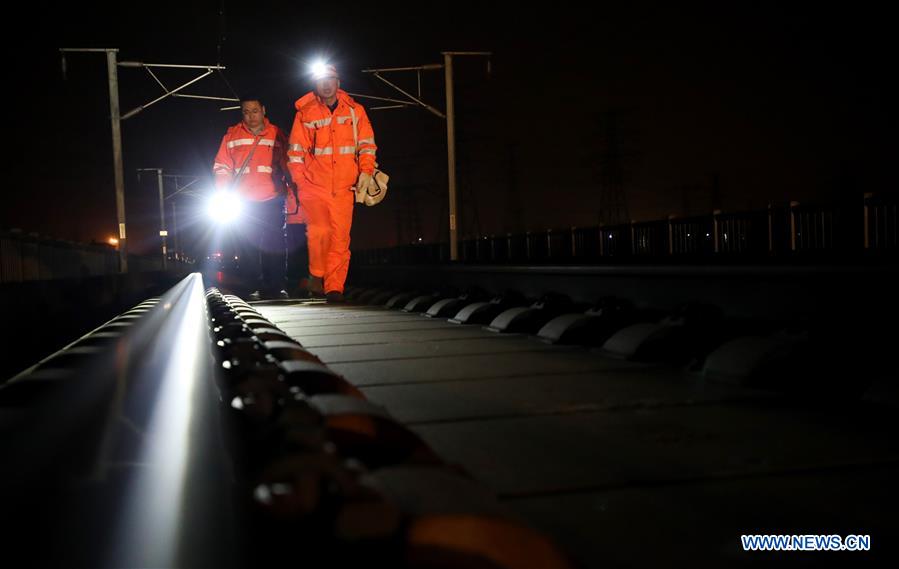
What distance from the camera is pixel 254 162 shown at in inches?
536

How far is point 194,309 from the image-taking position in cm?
1252

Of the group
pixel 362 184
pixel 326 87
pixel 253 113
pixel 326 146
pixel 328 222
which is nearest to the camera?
pixel 326 87

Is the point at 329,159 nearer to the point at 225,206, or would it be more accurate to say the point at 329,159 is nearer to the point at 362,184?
the point at 362,184

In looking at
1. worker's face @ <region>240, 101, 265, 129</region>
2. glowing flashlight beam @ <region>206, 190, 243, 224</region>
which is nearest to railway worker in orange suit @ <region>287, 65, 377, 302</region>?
worker's face @ <region>240, 101, 265, 129</region>

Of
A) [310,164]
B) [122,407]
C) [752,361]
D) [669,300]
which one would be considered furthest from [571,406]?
[310,164]

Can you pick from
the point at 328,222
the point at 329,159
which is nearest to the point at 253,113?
the point at 329,159

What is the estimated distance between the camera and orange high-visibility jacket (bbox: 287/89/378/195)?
12.5 meters

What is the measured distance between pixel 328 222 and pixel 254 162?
1.73 m

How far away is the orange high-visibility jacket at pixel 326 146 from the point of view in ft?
41.1

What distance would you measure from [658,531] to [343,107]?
11.0m

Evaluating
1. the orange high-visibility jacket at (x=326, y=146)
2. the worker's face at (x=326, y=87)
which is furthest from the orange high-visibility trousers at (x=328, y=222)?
the worker's face at (x=326, y=87)

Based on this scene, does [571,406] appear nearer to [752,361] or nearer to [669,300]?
[752,361]

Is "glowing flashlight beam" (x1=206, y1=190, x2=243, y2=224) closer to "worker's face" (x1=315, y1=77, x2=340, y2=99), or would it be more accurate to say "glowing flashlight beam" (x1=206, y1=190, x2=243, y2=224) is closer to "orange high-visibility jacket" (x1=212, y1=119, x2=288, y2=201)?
"orange high-visibility jacket" (x1=212, y1=119, x2=288, y2=201)

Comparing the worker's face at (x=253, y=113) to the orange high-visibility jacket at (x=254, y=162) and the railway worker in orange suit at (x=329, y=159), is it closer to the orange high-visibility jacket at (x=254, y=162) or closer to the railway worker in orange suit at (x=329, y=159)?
the orange high-visibility jacket at (x=254, y=162)
